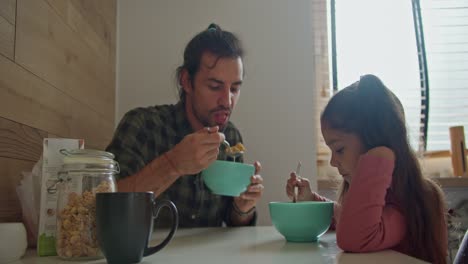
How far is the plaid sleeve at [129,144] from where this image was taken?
4.14 ft

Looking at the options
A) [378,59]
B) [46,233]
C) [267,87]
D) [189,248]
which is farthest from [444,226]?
[378,59]

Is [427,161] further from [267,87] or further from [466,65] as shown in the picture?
[267,87]

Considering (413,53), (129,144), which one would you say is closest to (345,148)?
(129,144)

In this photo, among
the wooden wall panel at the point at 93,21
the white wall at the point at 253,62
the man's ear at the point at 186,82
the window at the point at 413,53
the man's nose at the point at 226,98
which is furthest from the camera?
the window at the point at 413,53

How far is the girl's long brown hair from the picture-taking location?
2.69 ft

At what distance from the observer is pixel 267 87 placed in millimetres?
1847

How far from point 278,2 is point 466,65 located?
1177mm

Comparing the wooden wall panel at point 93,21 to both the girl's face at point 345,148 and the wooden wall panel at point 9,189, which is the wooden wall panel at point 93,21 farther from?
the girl's face at point 345,148

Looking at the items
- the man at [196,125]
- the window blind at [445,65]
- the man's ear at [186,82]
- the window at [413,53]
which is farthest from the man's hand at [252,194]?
the window blind at [445,65]

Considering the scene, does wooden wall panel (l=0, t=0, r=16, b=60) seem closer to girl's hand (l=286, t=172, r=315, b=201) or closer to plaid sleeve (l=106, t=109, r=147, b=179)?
plaid sleeve (l=106, t=109, r=147, b=179)

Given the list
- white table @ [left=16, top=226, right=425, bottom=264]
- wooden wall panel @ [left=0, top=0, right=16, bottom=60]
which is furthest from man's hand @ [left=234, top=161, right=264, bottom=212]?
wooden wall panel @ [left=0, top=0, right=16, bottom=60]

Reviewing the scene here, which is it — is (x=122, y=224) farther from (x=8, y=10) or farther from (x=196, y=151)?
(x=8, y=10)

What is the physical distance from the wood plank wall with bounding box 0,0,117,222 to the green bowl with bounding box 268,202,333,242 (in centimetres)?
61

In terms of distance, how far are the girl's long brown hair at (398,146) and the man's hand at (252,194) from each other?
0.33m
